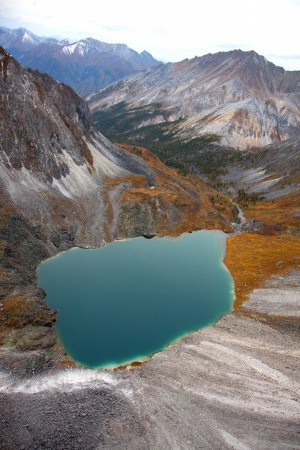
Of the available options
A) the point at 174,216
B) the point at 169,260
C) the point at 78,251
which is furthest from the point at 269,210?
the point at 78,251

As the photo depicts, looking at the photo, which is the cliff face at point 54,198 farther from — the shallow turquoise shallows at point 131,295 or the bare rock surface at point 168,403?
the bare rock surface at point 168,403

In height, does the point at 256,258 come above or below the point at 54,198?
below

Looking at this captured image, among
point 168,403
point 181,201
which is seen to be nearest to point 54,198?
point 181,201

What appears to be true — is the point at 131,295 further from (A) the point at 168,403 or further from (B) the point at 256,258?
(B) the point at 256,258

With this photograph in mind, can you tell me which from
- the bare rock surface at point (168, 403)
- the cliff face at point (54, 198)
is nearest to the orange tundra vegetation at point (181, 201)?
the cliff face at point (54, 198)

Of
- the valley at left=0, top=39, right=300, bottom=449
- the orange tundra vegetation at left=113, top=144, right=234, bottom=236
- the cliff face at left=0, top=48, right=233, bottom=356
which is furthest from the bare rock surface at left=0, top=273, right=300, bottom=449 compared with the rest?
the orange tundra vegetation at left=113, top=144, right=234, bottom=236

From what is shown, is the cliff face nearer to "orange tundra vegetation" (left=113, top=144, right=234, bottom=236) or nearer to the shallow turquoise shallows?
"orange tundra vegetation" (left=113, top=144, right=234, bottom=236)
